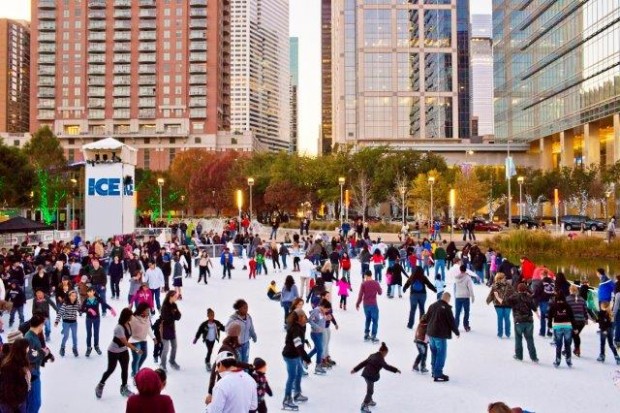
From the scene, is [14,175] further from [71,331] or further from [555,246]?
[555,246]

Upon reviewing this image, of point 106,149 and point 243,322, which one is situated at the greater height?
point 106,149

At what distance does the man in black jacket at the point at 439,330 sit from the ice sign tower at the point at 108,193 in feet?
92.9

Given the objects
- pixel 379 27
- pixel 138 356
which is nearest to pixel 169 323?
pixel 138 356

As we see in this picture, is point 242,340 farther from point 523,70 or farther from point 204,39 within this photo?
point 204,39

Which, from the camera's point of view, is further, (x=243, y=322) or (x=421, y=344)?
(x=421, y=344)

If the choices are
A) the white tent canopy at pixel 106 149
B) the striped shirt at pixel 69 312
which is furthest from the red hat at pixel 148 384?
the white tent canopy at pixel 106 149

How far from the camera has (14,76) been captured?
185m

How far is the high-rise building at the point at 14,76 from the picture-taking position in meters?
176

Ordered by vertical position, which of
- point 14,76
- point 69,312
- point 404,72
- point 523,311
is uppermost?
point 14,76

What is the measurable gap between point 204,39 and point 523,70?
61.7 m

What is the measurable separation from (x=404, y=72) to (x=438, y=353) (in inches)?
4318

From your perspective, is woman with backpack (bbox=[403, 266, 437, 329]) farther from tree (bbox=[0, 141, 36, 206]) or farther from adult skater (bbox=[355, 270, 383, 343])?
tree (bbox=[0, 141, 36, 206])

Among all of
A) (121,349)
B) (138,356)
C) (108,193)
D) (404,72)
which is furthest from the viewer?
(404,72)

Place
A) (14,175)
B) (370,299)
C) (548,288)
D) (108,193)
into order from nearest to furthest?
(370,299) → (548,288) → (108,193) → (14,175)
